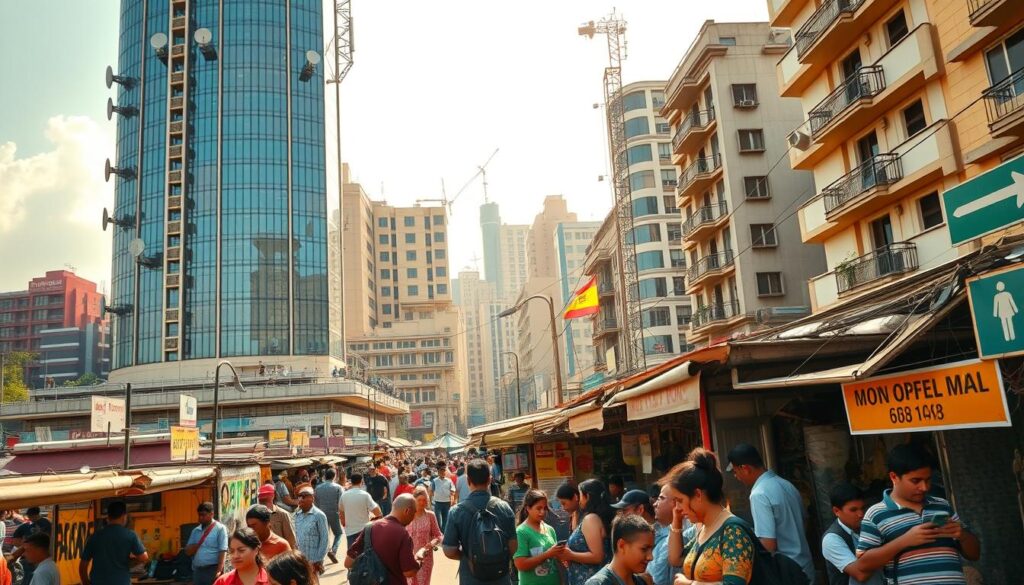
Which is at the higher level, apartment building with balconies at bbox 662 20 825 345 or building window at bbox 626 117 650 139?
building window at bbox 626 117 650 139

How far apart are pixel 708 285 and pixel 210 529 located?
102 ft

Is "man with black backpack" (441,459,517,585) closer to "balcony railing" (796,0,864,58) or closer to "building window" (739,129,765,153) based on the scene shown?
→ "balcony railing" (796,0,864,58)

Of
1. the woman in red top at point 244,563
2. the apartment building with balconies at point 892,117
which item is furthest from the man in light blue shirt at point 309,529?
the apartment building with balconies at point 892,117

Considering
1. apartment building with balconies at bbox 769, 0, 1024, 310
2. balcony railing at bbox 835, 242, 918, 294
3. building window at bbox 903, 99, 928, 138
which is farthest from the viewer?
balcony railing at bbox 835, 242, 918, 294

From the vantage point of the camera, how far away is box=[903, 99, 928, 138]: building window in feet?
65.5

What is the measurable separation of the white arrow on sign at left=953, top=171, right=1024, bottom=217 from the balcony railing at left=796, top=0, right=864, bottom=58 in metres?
16.9

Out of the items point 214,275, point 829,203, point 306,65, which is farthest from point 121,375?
point 829,203

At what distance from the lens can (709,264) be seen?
36188 millimetres

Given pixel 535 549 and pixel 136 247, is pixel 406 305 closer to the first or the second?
pixel 136 247

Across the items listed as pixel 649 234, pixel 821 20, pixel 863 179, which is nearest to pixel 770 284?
pixel 863 179

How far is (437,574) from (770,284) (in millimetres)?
24368

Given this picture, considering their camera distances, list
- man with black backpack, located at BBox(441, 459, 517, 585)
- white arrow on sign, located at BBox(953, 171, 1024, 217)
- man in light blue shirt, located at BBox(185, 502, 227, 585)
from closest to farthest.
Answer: white arrow on sign, located at BBox(953, 171, 1024, 217) < man with black backpack, located at BBox(441, 459, 517, 585) < man in light blue shirt, located at BBox(185, 502, 227, 585)

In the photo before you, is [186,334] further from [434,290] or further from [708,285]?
[708,285]

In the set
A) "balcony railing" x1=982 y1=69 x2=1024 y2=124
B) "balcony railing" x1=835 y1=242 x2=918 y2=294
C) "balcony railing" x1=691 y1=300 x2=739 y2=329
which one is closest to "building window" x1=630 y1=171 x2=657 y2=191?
"balcony railing" x1=691 y1=300 x2=739 y2=329
